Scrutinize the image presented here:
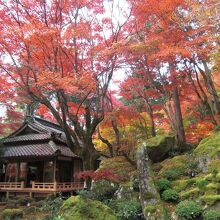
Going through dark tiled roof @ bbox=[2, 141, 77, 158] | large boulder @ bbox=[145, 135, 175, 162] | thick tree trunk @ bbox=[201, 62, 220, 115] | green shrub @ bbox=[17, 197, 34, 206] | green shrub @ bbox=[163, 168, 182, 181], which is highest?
thick tree trunk @ bbox=[201, 62, 220, 115]

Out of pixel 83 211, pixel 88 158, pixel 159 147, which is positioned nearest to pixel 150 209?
pixel 83 211

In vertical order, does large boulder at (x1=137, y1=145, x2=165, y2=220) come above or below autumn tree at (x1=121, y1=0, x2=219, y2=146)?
below

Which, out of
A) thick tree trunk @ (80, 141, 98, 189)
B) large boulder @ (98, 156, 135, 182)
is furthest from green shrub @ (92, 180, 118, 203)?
large boulder @ (98, 156, 135, 182)

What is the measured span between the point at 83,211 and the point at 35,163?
1362cm

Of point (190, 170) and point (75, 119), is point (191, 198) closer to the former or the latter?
point (190, 170)

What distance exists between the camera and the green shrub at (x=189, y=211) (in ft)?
28.9

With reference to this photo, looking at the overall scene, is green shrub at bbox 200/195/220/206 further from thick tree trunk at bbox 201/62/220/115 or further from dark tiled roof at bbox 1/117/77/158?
dark tiled roof at bbox 1/117/77/158

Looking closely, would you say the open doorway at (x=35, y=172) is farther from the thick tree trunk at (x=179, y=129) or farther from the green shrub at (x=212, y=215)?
the green shrub at (x=212, y=215)

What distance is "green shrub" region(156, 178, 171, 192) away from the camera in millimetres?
10914

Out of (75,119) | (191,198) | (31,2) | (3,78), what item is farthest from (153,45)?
(3,78)

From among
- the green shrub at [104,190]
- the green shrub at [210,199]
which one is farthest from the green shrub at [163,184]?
the green shrub at [104,190]

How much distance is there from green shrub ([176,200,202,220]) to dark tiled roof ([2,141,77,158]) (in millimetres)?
11477

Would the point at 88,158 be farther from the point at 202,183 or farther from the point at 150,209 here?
the point at 202,183

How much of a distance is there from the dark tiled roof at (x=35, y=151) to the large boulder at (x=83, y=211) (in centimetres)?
984
